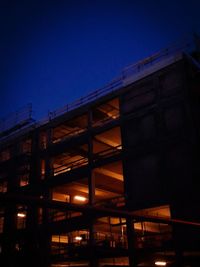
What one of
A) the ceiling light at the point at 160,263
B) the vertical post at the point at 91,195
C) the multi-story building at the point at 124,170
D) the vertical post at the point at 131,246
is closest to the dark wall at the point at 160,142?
Answer: the multi-story building at the point at 124,170

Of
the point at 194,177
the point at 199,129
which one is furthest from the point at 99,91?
the point at 194,177

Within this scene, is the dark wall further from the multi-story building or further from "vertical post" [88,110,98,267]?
"vertical post" [88,110,98,267]

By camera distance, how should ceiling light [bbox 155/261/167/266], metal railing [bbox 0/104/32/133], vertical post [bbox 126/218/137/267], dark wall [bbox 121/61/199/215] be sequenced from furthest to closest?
metal railing [bbox 0/104/32/133] → vertical post [bbox 126/218/137/267] → dark wall [bbox 121/61/199/215] → ceiling light [bbox 155/261/167/266]

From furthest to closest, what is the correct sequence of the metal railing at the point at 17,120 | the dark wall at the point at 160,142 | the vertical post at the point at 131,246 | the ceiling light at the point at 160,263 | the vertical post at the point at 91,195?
the metal railing at the point at 17,120 < the vertical post at the point at 91,195 < the vertical post at the point at 131,246 < the dark wall at the point at 160,142 < the ceiling light at the point at 160,263

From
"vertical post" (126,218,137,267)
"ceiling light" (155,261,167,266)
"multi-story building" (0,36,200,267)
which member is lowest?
"ceiling light" (155,261,167,266)

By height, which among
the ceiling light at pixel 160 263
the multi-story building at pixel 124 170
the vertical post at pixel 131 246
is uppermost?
the multi-story building at pixel 124 170

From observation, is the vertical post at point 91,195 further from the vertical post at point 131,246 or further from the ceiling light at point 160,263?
the ceiling light at point 160,263

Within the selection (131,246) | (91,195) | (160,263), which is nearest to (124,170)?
(91,195)

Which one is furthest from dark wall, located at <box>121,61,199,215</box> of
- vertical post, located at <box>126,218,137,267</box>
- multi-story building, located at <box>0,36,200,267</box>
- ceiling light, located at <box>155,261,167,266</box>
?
ceiling light, located at <box>155,261,167,266</box>

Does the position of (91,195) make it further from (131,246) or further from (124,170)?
(131,246)

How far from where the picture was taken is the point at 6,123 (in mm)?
34656

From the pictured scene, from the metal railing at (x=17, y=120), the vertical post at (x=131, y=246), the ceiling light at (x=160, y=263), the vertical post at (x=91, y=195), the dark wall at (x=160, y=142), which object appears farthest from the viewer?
the metal railing at (x=17, y=120)

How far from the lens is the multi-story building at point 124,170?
18.5 m

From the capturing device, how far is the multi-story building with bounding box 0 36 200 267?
18547 mm
